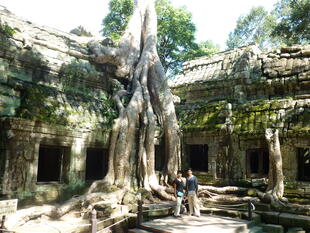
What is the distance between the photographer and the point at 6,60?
7203mm

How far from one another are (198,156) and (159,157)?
1.70 metres

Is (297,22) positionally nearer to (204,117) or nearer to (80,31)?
(204,117)

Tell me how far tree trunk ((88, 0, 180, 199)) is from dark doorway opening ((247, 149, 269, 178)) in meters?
2.30

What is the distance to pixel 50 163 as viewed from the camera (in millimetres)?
8219

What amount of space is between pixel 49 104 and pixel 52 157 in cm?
178

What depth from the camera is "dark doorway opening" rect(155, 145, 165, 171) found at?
390 inches

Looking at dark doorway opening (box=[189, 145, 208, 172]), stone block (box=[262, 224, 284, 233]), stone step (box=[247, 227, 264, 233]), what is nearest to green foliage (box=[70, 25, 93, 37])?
dark doorway opening (box=[189, 145, 208, 172])

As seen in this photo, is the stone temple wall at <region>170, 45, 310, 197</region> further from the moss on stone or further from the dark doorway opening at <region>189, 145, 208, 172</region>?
the dark doorway opening at <region>189, 145, 208, 172</region>

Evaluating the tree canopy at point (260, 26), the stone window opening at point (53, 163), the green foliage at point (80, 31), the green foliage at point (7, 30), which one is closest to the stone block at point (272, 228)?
the stone window opening at point (53, 163)

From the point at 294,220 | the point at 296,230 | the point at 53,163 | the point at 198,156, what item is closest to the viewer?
the point at 296,230

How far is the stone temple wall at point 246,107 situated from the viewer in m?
8.23

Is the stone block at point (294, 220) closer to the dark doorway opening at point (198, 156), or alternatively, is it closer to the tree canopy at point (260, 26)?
the dark doorway opening at point (198, 156)

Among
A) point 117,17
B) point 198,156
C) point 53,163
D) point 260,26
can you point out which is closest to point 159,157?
point 198,156

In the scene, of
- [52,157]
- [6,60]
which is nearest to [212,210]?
[52,157]
